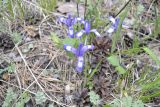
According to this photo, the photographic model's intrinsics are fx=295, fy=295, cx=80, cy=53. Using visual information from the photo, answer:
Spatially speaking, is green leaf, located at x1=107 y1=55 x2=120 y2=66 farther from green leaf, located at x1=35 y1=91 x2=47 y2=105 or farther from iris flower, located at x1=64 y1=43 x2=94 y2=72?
green leaf, located at x1=35 y1=91 x2=47 y2=105

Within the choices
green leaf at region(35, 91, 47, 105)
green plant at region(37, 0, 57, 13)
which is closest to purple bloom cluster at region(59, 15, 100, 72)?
green leaf at region(35, 91, 47, 105)

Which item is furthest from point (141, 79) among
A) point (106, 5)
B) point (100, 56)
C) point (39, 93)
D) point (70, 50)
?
point (106, 5)

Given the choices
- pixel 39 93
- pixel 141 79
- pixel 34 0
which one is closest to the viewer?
pixel 39 93

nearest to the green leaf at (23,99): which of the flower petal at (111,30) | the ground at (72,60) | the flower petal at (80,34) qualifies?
the ground at (72,60)

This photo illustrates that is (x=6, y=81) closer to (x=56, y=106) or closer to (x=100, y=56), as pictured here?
(x=56, y=106)

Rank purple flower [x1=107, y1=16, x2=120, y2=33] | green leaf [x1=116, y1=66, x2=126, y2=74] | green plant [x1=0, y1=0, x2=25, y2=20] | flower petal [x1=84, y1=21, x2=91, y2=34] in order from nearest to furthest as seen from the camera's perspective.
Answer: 1. green leaf [x1=116, y1=66, x2=126, y2=74]
2. flower petal [x1=84, y1=21, x2=91, y2=34]
3. purple flower [x1=107, y1=16, x2=120, y2=33]
4. green plant [x1=0, y1=0, x2=25, y2=20]

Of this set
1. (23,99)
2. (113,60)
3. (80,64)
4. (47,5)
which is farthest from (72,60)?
(47,5)

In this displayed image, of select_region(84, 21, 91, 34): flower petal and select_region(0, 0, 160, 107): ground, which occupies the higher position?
select_region(84, 21, 91, 34): flower petal

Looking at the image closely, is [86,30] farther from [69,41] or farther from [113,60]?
[113,60]

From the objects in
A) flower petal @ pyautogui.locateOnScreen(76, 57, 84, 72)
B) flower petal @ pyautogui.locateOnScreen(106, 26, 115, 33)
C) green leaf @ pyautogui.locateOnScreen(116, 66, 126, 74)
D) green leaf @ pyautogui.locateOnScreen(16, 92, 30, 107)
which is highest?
flower petal @ pyautogui.locateOnScreen(106, 26, 115, 33)

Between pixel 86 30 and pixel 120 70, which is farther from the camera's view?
pixel 86 30

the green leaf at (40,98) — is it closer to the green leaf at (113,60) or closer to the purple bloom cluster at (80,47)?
the purple bloom cluster at (80,47)
